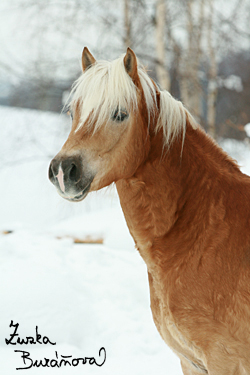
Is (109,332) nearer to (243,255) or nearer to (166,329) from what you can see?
(166,329)

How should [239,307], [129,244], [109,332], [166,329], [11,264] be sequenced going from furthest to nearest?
[129,244], [11,264], [109,332], [166,329], [239,307]

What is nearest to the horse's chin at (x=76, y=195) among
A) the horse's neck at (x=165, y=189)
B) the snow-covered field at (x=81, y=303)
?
the horse's neck at (x=165, y=189)

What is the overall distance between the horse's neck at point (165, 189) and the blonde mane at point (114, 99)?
110mm

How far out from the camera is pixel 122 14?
19.5 feet

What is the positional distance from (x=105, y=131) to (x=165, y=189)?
462 mm

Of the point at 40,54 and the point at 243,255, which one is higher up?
the point at 40,54

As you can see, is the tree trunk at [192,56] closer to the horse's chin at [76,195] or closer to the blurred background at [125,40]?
the blurred background at [125,40]

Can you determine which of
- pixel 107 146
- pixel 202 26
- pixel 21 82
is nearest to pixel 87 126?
pixel 107 146

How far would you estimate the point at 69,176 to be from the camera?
165 cm

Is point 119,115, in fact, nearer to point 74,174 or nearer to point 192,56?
point 74,174

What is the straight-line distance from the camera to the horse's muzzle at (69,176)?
1.64 meters

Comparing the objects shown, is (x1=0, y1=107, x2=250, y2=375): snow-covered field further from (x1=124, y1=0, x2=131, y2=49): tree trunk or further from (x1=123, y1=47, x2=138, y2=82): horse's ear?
(x1=124, y1=0, x2=131, y2=49): tree trunk

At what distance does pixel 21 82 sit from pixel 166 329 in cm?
558

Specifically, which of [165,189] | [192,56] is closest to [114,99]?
[165,189]
